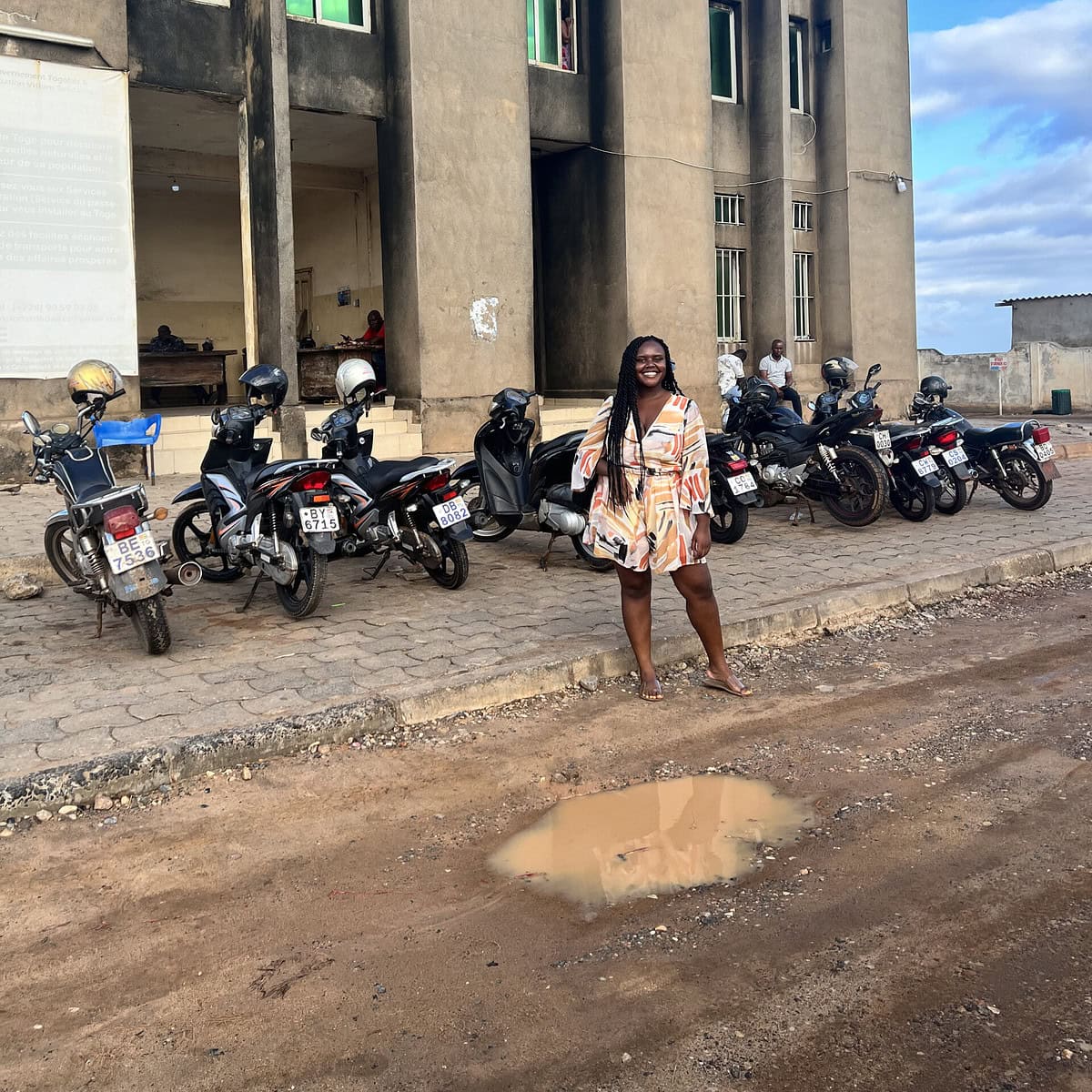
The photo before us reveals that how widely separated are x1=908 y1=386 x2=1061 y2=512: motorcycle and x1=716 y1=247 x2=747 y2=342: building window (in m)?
10.4

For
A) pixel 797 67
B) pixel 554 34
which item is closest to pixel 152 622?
pixel 554 34

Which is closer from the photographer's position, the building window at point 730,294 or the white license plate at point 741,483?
the white license plate at point 741,483

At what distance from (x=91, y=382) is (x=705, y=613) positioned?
3943 mm

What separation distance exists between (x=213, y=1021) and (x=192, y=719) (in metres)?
2.24

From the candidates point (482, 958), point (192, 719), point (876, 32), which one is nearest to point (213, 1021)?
point (482, 958)

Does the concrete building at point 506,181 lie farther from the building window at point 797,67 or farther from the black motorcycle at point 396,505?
the black motorcycle at point 396,505

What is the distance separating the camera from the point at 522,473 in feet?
28.3

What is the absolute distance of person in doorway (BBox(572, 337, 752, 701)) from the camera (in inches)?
212

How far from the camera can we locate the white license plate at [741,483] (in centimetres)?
916

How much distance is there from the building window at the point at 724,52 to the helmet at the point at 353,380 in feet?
49.1

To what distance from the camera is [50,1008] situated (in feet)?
9.48

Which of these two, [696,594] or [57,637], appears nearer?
[696,594]

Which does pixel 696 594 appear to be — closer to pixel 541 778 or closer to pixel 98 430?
pixel 541 778

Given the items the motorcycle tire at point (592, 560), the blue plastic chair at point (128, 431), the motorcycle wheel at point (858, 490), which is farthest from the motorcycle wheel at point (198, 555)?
the motorcycle wheel at point (858, 490)
